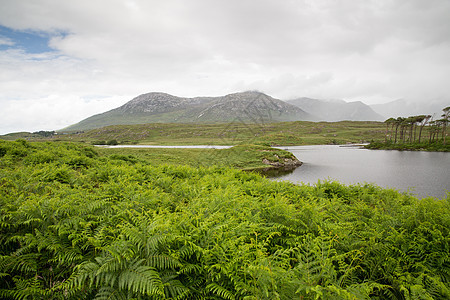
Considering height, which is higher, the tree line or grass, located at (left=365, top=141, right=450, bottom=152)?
the tree line

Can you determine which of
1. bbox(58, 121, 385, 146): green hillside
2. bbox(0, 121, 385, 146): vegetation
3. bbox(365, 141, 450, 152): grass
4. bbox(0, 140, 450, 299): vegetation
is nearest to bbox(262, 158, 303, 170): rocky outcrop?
bbox(0, 140, 450, 299): vegetation

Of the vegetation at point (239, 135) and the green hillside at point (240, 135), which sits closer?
the vegetation at point (239, 135)

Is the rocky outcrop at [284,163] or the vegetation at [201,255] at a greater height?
the vegetation at [201,255]

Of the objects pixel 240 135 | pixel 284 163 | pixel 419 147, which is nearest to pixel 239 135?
pixel 240 135

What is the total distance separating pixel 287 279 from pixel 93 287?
3.23 meters

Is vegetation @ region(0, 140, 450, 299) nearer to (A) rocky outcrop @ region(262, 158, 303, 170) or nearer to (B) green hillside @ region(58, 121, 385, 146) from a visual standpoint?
(A) rocky outcrop @ region(262, 158, 303, 170)

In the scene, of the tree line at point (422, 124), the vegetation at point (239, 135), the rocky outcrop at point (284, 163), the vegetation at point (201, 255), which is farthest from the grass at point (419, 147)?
the vegetation at point (201, 255)

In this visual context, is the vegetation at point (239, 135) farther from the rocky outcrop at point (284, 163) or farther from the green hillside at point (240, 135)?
the rocky outcrop at point (284, 163)

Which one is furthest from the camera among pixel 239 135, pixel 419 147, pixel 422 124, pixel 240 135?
pixel 240 135

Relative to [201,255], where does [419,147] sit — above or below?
above

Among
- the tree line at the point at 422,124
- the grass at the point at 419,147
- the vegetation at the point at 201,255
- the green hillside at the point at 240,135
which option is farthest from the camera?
the green hillside at the point at 240,135

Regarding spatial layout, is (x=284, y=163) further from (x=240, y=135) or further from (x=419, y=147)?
(x=240, y=135)

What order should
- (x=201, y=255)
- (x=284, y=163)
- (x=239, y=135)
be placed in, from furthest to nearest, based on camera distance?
1. (x=239, y=135)
2. (x=284, y=163)
3. (x=201, y=255)

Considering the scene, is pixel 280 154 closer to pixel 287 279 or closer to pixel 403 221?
pixel 403 221
